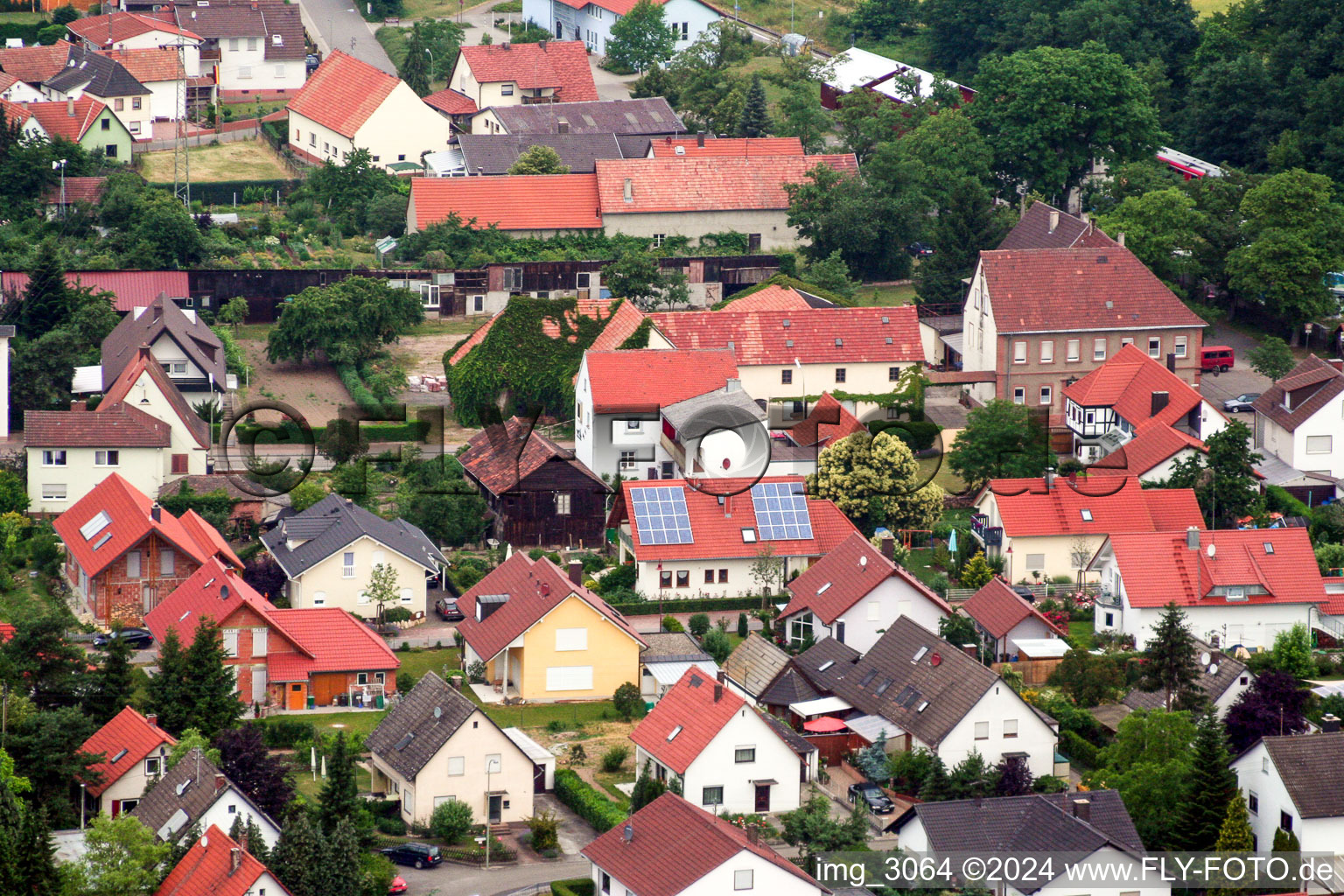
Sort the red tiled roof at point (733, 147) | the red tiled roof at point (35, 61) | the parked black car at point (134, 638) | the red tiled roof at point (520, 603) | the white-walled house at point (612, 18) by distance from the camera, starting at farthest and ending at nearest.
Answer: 1. the white-walled house at point (612, 18)
2. the red tiled roof at point (35, 61)
3. the red tiled roof at point (733, 147)
4. the parked black car at point (134, 638)
5. the red tiled roof at point (520, 603)

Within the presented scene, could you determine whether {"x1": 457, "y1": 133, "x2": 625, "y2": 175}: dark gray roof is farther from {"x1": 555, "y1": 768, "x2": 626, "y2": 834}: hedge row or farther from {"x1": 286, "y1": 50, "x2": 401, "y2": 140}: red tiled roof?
{"x1": 555, "y1": 768, "x2": 626, "y2": 834}: hedge row

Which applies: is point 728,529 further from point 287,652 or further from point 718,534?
point 287,652

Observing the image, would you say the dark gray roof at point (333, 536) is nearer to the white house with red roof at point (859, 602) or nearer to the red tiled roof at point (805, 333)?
the white house with red roof at point (859, 602)

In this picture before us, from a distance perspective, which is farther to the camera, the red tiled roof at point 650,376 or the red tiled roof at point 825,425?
the red tiled roof at point 825,425

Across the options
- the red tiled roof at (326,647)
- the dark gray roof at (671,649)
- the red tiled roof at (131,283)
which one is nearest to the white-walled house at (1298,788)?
the dark gray roof at (671,649)

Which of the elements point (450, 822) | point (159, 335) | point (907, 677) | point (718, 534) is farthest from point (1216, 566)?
point (159, 335)

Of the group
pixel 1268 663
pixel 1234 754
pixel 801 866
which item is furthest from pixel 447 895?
pixel 1268 663

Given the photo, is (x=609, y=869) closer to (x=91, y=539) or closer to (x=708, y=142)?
(x=91, y=539)
